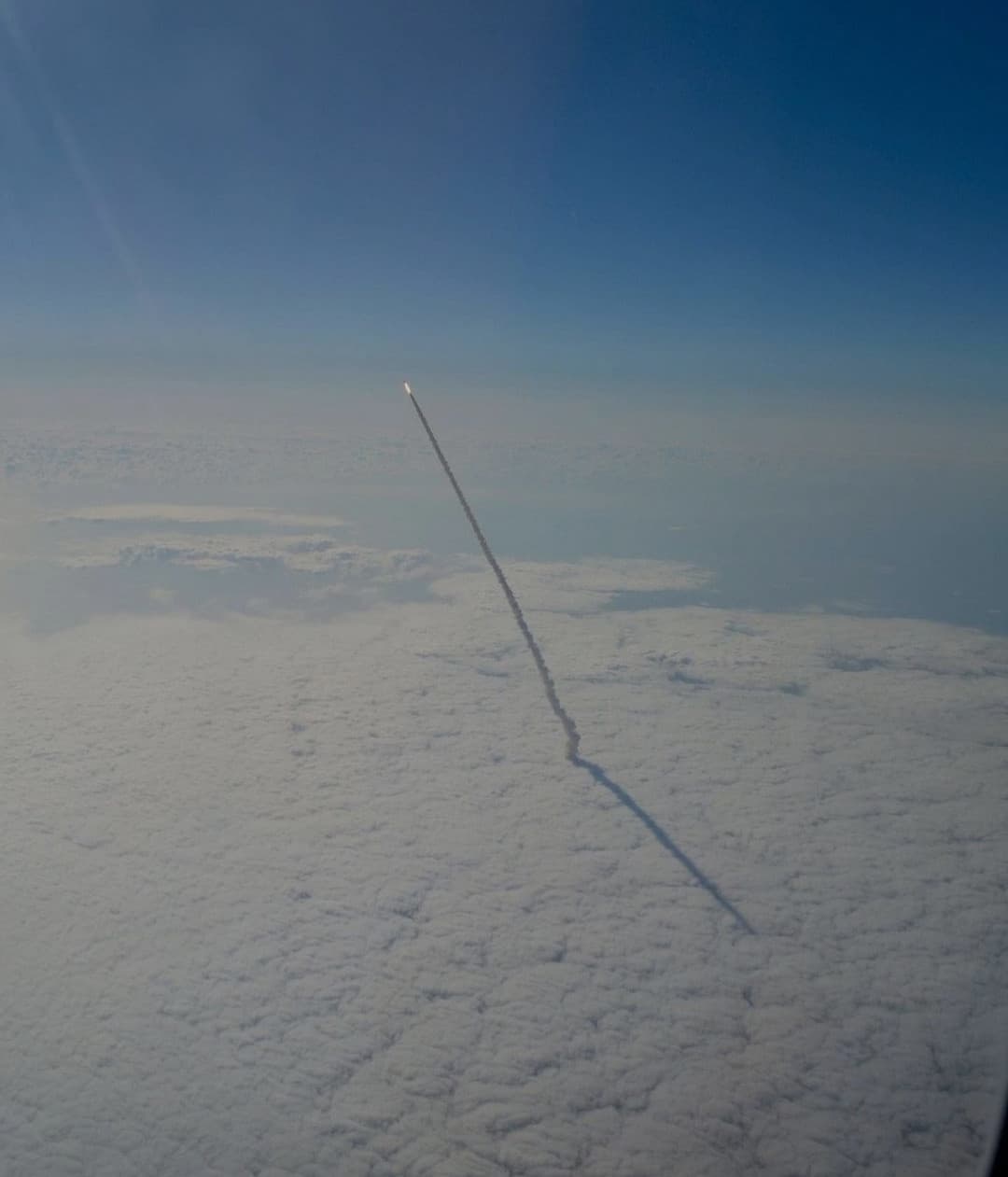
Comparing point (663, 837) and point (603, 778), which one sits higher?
point (603, 778)

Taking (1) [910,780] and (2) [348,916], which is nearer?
(2) [348,916]

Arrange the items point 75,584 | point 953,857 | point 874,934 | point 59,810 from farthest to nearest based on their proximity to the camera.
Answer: point 75,584
point 59,810
point 953,857
point 874,934

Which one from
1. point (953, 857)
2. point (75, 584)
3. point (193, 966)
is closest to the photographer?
point (193, 966)

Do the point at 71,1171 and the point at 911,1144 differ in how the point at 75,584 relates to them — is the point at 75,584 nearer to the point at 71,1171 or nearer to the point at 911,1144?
the point at 71,1171

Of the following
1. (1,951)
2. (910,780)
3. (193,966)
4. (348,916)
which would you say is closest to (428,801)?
(348,916)

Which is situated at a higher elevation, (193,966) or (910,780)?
(910,780)

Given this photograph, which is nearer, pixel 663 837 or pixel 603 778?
pixel 663 837

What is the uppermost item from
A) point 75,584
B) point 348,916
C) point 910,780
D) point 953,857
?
point 75,584
